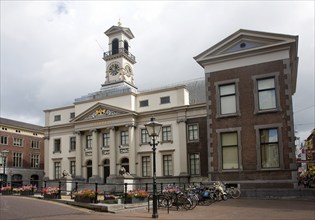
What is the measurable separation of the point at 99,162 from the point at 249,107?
25.9 meters

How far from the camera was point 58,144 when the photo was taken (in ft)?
167

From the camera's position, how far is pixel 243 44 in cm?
2564

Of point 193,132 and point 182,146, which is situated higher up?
point 193,132

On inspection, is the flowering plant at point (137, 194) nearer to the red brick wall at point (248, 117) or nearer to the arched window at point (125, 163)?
the red brick wall at point (248, 117)

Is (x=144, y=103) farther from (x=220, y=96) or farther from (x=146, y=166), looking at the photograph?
(x=220, y=96)

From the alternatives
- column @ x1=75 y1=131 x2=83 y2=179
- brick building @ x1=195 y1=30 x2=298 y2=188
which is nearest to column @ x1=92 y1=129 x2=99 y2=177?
column @ x1=75 y1=131 x2=83 y2=179

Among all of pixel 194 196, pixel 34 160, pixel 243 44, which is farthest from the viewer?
pixel 34 160

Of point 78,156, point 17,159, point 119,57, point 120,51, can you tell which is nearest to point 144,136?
point 78,156

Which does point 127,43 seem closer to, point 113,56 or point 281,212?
point 113,56

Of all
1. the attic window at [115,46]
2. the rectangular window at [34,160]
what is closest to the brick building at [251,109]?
the attic window at [115,46]

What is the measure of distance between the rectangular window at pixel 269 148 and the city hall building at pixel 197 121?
2.5 inches

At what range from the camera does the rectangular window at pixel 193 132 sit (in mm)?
39812

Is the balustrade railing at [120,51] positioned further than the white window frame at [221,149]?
Yes

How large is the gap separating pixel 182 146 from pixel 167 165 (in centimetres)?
311
